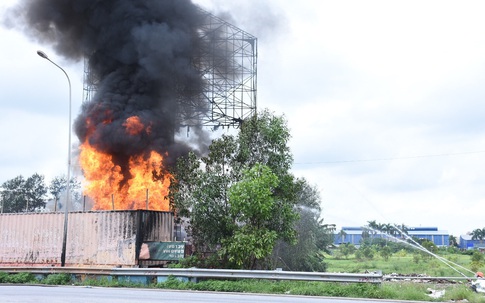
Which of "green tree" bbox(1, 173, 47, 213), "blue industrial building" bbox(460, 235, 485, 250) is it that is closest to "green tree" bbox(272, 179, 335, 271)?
"green tree" bbox(1, 173, 47, 213)

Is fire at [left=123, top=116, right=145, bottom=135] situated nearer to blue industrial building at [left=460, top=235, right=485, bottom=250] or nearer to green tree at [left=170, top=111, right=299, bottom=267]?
green tree at [left=170, top=111, right=299, bottom=267]

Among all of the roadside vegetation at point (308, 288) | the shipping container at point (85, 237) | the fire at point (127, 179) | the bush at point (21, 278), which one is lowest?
the bush at point (21, 278)

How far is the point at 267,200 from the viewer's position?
73.9 feet

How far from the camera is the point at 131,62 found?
34188 millimetres

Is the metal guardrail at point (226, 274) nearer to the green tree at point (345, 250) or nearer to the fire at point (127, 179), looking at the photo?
the fire at point (127, 179)

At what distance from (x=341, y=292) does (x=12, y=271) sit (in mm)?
14459

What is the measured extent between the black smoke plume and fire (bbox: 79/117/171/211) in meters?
0.48

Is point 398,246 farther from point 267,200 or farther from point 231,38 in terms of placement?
point 267,200

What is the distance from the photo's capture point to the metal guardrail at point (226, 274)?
15547mm

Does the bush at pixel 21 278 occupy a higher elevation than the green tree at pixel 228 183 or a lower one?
lower

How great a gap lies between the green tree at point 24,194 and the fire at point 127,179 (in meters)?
34.3

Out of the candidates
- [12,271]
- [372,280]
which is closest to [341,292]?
[372,280]

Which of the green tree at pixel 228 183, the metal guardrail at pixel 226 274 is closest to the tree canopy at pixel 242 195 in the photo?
the green tree at pixel 228 183

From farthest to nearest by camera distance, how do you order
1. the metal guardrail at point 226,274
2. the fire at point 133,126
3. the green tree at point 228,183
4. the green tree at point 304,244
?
1. the green tree at point 304,244
2. the fire at point 133,126
3. the green tree at point 228,183
4. the metal guardrail at point 226,274
